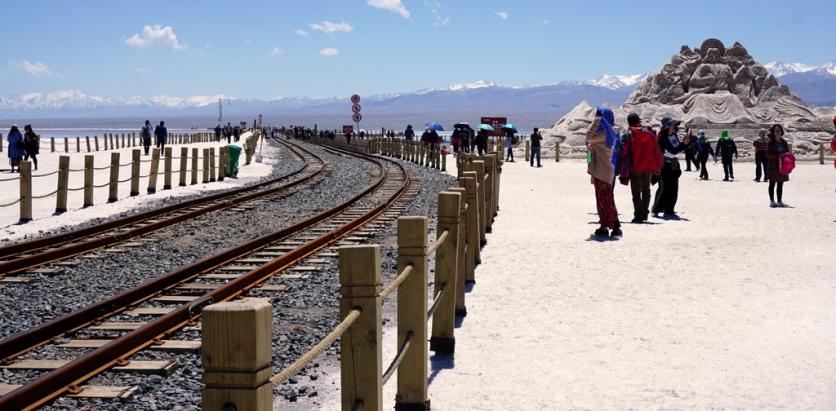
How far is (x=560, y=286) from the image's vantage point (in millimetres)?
9758

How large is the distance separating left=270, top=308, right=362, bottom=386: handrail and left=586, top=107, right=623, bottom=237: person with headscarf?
10202 mm

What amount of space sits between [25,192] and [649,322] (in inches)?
516

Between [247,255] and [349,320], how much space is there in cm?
851

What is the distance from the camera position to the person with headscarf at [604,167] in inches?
538

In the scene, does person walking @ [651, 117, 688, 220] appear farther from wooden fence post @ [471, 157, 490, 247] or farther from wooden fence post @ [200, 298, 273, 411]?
wooden fence post @ [200, 298, 273, 411]

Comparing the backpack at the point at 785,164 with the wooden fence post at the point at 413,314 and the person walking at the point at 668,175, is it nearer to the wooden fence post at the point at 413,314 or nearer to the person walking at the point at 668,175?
the person walking at the point at 668,175

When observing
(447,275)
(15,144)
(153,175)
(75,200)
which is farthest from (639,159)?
(15,144)

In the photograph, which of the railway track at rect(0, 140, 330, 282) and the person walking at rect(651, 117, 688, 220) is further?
the person walking at rect(651, 117, 688, 220)

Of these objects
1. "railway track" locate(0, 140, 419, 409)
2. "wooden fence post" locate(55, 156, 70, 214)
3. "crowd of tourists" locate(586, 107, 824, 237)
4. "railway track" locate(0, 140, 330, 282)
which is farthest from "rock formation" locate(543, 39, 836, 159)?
"railway track" locate(0, 140, 419, 409)

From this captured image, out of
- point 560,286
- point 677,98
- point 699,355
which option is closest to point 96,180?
point 560,286

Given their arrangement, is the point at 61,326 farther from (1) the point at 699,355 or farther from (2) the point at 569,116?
(2) the point at 569,116

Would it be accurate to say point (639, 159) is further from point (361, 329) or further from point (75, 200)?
point (75, 200)

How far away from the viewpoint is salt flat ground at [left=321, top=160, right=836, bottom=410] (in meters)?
5.92

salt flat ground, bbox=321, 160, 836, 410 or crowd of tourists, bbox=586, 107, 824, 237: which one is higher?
crowd of tourists, bbox=586, 107, 824, 237
